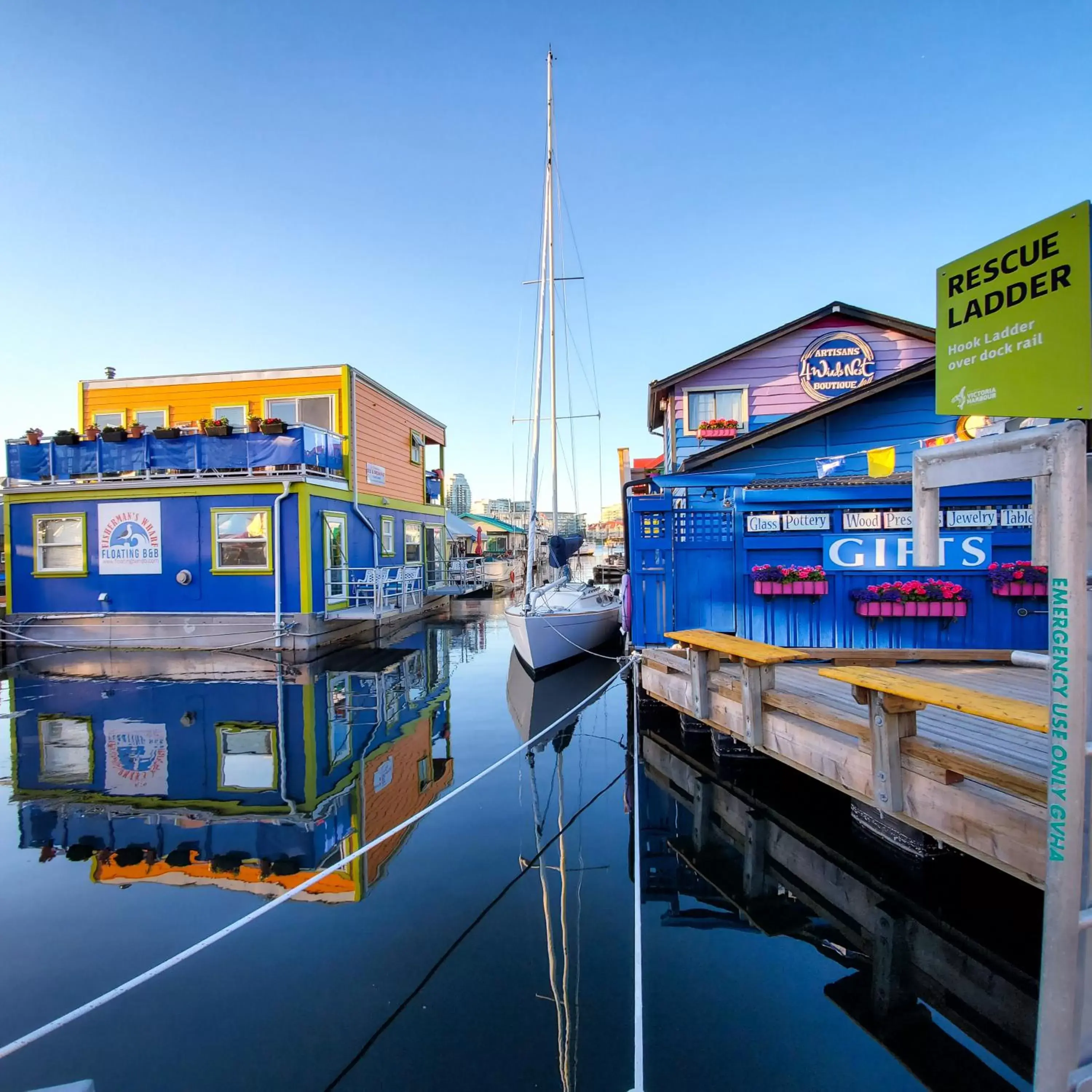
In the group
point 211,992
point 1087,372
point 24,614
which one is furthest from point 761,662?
A: point 24,614

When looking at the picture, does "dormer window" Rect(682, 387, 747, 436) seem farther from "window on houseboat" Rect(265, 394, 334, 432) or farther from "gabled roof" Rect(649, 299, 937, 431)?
"window on houseboat" Rect(265, 394, 334, 432)

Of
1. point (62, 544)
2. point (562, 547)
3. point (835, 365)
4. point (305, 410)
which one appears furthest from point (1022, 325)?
point (62, 544)

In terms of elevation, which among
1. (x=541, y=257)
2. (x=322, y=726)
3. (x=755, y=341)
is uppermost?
(x=541, y=257)

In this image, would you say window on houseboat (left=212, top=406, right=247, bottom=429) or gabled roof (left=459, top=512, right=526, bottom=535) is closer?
window on houseboat (left=212, top=406, right=247, bottom=429)

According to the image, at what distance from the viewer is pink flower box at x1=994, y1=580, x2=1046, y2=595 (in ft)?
25.0

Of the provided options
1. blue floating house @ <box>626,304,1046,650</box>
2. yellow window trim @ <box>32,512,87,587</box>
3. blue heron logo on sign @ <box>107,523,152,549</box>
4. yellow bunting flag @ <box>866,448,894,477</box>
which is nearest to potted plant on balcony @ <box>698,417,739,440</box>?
yellow bunting flag @ <box>866,448,894,477</box>

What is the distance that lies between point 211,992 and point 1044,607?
30.2 ft

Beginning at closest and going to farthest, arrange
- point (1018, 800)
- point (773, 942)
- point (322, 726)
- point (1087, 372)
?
point (1087, 372) → point (1018, 800) → point (773, 942) → point (322, 726)

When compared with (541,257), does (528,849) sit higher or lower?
lower

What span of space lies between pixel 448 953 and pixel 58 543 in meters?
18.0

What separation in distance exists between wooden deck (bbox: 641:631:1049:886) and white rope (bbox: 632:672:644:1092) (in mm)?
1302

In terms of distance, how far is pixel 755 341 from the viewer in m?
14.5

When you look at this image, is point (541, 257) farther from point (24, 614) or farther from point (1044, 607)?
point (24, 614)

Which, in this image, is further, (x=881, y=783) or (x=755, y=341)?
(x=755, y=341)
